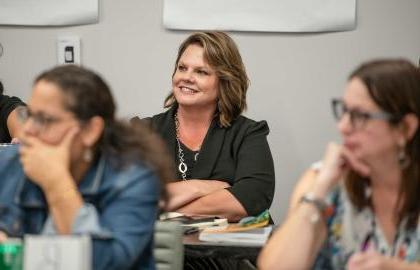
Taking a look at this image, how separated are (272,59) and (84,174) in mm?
1949

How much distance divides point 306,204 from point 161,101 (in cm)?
208

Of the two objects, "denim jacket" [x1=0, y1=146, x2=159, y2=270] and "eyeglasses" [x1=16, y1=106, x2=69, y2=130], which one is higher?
"eyeglasses" [x1=16, y1=106, x2=69, y2=130]

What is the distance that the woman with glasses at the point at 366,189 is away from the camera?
1.70 metres

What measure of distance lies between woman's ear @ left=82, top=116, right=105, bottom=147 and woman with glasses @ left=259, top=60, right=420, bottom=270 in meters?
0.52

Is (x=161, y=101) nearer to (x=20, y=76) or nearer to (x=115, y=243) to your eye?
(x=20, y=76)

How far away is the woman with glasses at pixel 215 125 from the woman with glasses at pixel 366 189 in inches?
46.3

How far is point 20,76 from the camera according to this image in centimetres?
388

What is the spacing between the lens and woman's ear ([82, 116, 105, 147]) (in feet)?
5.92

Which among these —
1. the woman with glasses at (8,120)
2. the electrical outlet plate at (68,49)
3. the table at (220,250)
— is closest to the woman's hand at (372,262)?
the table at (220,250)

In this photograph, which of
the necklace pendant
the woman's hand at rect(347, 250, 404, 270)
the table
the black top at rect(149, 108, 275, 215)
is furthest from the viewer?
the necklace pendant

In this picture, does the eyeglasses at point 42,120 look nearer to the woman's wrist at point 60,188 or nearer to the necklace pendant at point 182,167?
the woman's wrist at point 60,188

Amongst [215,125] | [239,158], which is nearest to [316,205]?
[239,158]

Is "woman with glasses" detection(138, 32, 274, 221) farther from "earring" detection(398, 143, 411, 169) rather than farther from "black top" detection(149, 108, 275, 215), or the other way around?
"earring" detection(398, 143, 411, 169)

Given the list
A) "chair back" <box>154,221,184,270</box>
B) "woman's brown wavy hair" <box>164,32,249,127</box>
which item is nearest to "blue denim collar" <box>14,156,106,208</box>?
"chair back" <box>154,221,184,270</box>
